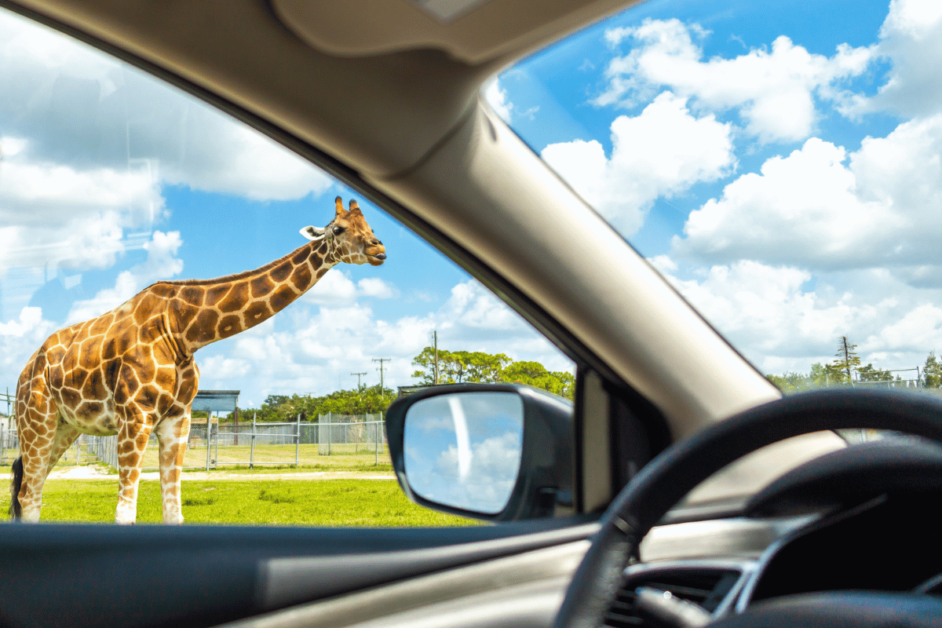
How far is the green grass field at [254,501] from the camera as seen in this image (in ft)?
22.8

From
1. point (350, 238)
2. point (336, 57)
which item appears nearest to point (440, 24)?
point (336, 57)

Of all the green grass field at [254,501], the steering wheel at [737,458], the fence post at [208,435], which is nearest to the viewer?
the steering wheel at [737,458]

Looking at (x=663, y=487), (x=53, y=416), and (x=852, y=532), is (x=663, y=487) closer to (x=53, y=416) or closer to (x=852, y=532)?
(x=852, y=532)

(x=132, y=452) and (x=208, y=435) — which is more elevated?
(x=132, y=452)

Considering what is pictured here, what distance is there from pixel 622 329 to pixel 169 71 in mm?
650

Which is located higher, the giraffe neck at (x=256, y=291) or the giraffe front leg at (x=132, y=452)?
the giraffe neck at (x=256, y=291)

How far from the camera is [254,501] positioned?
7953mm

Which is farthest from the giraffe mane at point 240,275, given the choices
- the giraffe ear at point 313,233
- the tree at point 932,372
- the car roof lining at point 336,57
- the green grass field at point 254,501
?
the tree at point 932,372

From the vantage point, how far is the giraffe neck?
4082 mm

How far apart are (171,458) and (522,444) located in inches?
163

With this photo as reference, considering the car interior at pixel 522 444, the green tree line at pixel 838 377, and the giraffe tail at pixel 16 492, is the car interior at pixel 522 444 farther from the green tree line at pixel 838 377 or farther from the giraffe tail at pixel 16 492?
the giraffe tail at pixel 16 492

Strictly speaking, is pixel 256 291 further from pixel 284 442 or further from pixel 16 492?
pixel 284 442

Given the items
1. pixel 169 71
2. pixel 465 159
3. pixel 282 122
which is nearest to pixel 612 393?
pixel 465 159

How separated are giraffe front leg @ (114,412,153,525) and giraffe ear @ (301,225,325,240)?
1645 millimetres
